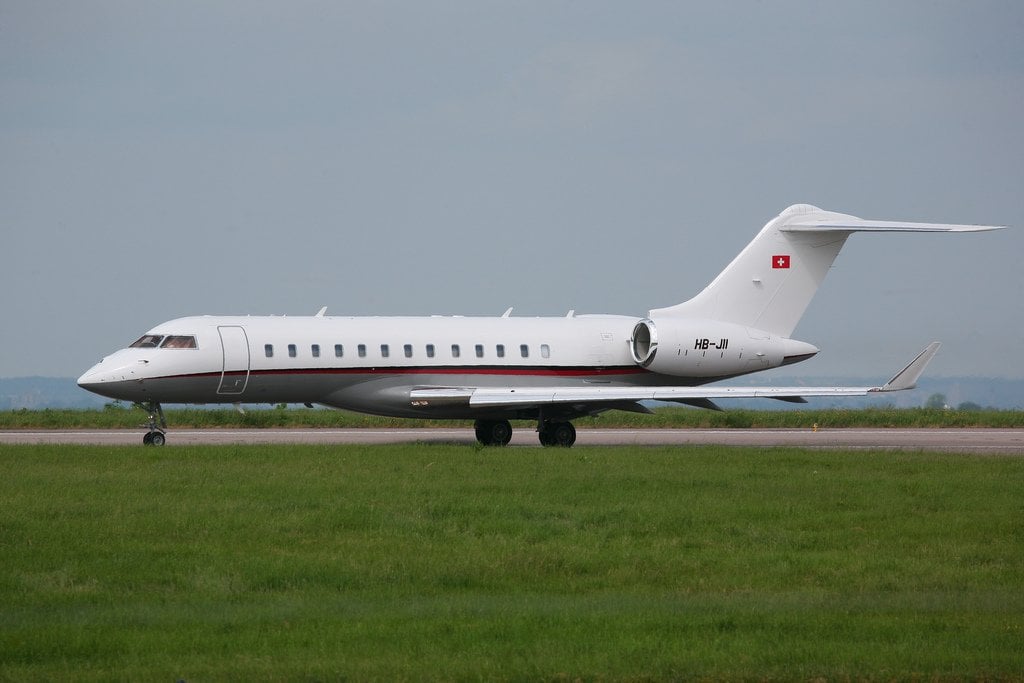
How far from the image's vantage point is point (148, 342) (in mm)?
29531

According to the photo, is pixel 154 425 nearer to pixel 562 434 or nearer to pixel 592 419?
pixel 562 434

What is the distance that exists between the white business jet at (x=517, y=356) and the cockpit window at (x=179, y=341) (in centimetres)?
3

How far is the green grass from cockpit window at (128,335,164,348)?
11964 millimetres

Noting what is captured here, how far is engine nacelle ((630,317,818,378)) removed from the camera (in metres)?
33.1

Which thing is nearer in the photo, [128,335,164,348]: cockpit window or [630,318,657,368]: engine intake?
[128,335,164,348]: cockpit window

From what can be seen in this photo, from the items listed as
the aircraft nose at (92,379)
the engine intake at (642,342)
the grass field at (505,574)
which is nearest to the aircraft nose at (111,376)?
the aircraft nose at (92,379)

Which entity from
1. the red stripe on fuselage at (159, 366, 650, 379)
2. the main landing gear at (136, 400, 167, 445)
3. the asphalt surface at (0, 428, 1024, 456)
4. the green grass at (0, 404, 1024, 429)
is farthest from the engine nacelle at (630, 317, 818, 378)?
the main landing gear at (136, 400, 167, 445)

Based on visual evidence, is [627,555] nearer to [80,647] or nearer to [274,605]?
[274,605]

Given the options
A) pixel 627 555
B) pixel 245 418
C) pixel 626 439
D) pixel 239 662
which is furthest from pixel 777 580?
pixel 245 418

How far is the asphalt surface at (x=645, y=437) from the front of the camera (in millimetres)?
32812

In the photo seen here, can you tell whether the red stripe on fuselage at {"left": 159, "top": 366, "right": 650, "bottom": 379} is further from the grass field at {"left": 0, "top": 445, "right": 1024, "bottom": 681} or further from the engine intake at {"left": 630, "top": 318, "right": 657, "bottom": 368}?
the grass field at {"left": 0, "top": 445, "right": 1024, "bottom": 681}

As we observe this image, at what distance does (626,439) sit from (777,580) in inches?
862

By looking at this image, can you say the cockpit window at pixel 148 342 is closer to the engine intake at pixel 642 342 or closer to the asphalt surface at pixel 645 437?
the asphalt surface at pixel 645 437

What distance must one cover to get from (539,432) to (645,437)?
17.1 feet
